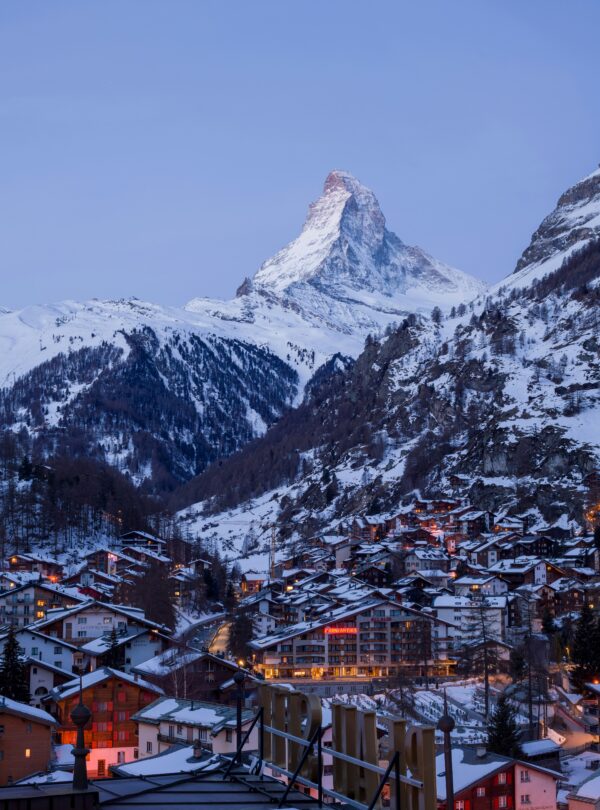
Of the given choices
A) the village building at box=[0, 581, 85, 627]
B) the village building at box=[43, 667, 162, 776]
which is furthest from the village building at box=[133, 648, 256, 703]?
the village building at box=[0, 581, 85, 627]

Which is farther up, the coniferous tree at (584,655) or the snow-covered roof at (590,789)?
→ the coniferous tree at (584,655)

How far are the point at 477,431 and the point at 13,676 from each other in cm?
10525

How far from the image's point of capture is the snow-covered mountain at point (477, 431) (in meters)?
137

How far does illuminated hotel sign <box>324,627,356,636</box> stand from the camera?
83188 mm

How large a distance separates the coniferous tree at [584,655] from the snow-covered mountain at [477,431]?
51.7 meters

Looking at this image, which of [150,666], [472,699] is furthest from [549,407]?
[150,666]

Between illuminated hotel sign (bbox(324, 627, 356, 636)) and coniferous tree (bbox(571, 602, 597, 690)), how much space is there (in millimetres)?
18119

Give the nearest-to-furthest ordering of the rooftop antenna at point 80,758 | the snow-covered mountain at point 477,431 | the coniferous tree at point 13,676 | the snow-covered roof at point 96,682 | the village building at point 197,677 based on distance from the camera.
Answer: the rooftop antenna at point 80,758 < the snow-covered roof at point 96,682 < the coniferous tree at point 13,676 < the village building at point 197,677 < the snow-covered mountain at point 477,431

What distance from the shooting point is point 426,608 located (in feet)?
302

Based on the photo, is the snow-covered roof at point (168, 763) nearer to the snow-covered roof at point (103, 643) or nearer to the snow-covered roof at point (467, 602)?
the snow-covered roof at point (103, 643)

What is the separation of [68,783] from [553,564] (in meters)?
93.6

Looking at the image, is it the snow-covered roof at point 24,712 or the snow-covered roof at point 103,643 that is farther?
the snow-covered roof at point 103,643

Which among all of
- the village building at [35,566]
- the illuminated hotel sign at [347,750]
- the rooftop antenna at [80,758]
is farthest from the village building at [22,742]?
the village building at [35,566]

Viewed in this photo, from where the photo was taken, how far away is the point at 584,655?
69375 mm
